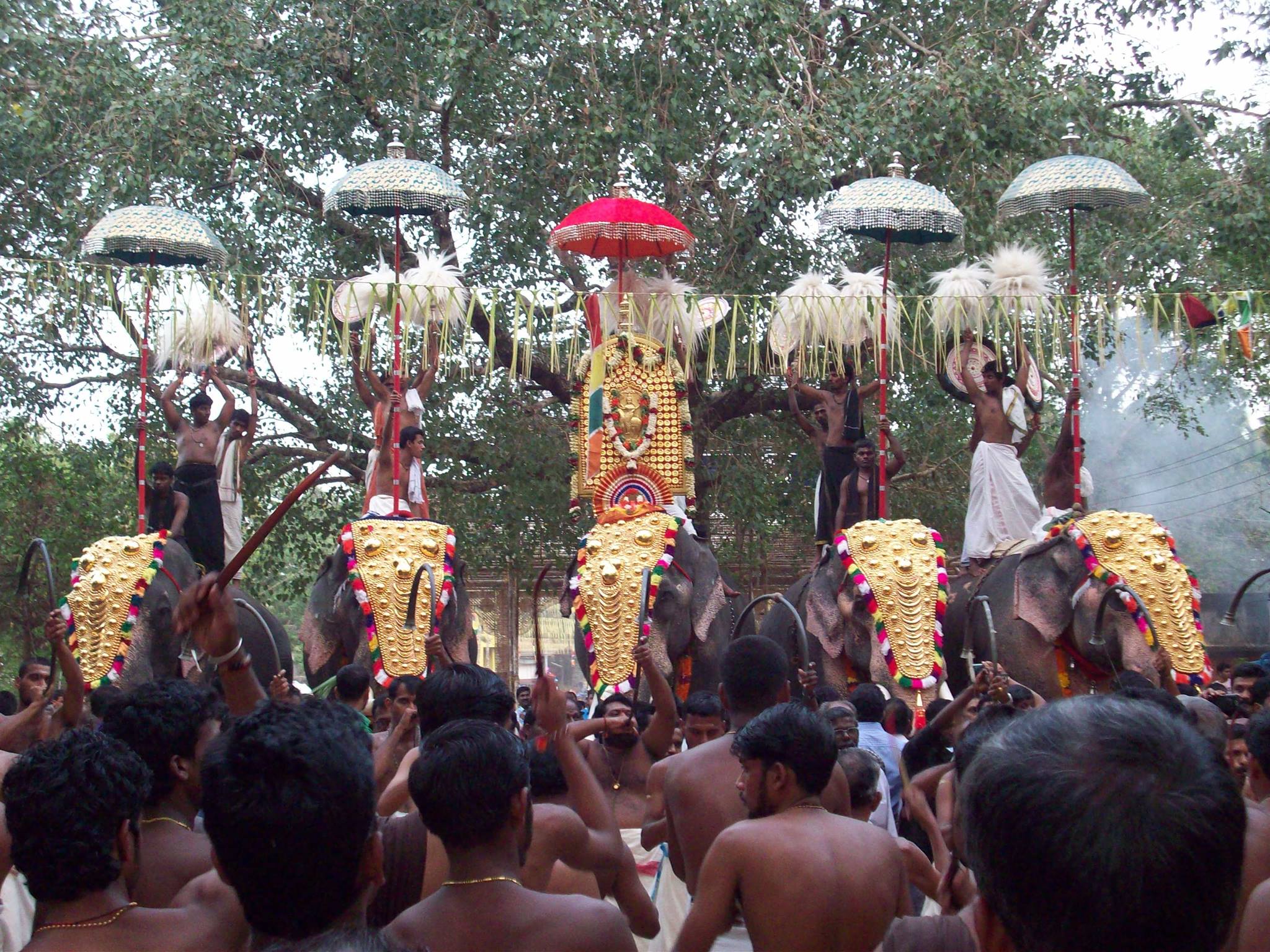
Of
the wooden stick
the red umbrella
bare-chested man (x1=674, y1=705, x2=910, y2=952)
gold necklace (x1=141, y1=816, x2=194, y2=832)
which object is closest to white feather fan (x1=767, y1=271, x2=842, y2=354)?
the red umbrella

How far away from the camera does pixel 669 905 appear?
4.32m

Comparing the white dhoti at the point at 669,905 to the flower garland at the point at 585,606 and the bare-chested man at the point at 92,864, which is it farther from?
the flower garland at the point at 585,606

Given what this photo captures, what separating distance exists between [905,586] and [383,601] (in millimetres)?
3116

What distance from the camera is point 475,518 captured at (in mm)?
13570

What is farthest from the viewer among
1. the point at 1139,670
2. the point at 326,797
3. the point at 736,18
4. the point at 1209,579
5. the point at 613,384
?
the point at 1209,579

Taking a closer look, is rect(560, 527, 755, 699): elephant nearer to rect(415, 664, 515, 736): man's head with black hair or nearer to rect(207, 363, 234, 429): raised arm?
rect(207, 363, 234, 429): raised arm

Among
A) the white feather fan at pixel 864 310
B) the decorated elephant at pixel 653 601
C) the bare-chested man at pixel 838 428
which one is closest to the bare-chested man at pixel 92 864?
the decorated elephant at pixel 653 601

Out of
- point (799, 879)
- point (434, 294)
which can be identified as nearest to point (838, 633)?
point (434, 294)

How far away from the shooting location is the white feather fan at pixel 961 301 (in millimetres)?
10039

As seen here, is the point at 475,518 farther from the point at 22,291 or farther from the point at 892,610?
the point at 892,610

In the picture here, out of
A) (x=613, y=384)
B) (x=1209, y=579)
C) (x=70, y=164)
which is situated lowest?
(x=1209, y=579)

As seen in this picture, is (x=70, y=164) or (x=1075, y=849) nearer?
(x=1075, y=849)

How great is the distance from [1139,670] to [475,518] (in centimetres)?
659

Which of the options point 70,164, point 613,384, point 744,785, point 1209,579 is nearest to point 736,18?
point 613,384
